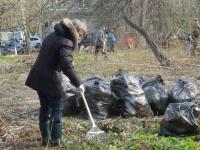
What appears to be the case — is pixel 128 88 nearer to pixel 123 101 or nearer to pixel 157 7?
pixel 123 101

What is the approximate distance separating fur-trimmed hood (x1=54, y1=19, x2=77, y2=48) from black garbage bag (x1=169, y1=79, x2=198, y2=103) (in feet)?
8.79

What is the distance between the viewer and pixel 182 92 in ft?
25.9

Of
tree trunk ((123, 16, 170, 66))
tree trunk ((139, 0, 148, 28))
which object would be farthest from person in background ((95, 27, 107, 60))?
tree trunk ((139, 0, 148, 28))

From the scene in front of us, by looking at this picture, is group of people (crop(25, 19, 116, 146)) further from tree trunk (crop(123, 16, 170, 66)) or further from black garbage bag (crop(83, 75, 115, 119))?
tree trunk (crop(123, 16, 170, 66))

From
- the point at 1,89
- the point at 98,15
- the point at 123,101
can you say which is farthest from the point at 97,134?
the point at 98,15

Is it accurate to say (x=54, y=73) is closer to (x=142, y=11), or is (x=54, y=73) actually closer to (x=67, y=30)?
(x=67, y=30)

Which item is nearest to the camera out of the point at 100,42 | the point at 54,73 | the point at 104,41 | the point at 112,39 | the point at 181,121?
the point at 54,73

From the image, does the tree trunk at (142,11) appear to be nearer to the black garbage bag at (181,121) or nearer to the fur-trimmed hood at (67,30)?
the black garbage bag at (181,121)

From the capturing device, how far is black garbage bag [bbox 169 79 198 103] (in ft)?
25.7

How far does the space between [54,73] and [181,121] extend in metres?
1.70

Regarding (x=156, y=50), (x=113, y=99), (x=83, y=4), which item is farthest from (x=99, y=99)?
(x=83, y=4)

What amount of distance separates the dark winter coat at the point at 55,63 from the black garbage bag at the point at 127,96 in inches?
80.0

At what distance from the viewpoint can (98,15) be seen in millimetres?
19562

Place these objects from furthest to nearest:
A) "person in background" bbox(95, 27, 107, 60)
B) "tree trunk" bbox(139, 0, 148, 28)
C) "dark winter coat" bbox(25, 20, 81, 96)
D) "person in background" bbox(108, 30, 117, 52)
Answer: "person in background" bbox(108, 30, 117, 52)
"person in background" bbox(95, 27, 107, 60)
"tree trunk" bbox(139, 0, 148, 28)
"dark winter coat" bbox(25, 20, 81, 96)
